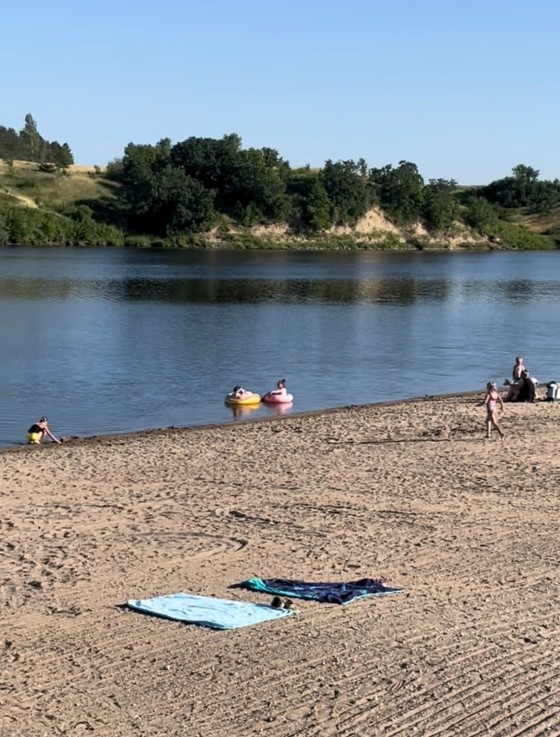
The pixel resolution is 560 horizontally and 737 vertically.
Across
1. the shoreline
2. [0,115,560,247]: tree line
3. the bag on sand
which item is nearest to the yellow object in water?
the shoreline

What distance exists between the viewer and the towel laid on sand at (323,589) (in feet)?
42.1

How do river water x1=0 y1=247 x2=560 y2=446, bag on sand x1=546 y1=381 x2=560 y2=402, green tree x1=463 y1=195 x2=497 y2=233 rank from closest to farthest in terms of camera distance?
bag on sand x1=546 y1=381 x2=560 y2=402 → river water x1=0 y1=247 x2=560 y2=446 → green tree x1=463 y1=195 x2=497 y2=233

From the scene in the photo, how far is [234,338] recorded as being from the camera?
4775 cm

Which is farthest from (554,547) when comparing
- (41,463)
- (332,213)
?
(332,213)

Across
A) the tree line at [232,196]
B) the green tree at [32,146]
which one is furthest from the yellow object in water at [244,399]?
the green tree at [32,146]

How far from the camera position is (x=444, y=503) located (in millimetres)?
18125

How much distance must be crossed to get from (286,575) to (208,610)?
6.03 feet

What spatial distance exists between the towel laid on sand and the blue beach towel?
21.1 inches

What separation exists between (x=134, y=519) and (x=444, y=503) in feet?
16.6

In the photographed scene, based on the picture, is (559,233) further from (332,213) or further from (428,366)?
(428,366)

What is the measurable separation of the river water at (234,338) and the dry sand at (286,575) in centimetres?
726

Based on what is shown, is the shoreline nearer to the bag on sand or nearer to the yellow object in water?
the yellow object in water

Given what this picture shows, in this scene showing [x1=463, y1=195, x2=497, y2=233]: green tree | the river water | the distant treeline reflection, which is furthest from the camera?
[x1=463, y1=195, x2=497, y2=233]: green tree

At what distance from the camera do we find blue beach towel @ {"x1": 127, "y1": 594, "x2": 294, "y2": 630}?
39.4 feet
